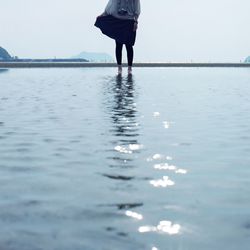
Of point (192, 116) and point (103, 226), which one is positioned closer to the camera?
point (103, 226)

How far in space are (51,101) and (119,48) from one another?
29.8 ft

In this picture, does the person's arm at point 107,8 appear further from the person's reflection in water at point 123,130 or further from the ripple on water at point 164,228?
the ripple on water at point 164,228

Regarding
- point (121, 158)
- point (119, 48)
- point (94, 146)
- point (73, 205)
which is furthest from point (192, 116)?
point (119, 48)

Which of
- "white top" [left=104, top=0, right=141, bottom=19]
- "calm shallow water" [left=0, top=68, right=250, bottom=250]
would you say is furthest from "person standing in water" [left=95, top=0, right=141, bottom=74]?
"calm shallow water" [left=0, top=68, right=250, bottom=250]

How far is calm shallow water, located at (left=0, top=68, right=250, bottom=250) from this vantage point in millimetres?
2443

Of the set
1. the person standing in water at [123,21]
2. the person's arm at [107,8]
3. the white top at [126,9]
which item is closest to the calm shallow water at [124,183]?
the person standing in water at [123,21]

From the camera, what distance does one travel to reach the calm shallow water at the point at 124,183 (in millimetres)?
2443

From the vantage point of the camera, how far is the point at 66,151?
4590 millimetres

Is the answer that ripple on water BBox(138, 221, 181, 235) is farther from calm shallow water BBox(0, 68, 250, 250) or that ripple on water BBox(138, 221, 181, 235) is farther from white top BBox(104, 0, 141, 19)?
white top BBox(104, 0, 141, 19)

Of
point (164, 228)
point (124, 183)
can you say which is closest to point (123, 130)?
point (124, 183)

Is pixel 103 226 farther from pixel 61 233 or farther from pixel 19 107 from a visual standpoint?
pixel 19 107

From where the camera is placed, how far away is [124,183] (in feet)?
11.2

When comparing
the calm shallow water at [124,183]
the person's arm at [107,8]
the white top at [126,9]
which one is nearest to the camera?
the calm shallow water at [124,183]

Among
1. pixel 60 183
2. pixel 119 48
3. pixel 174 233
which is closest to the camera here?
pixel 174 233
